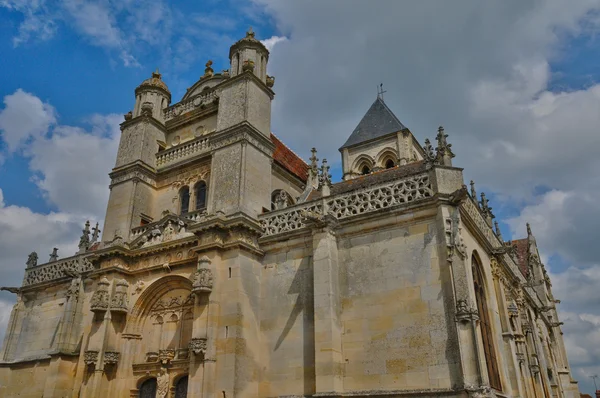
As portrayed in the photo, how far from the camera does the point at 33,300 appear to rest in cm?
2055

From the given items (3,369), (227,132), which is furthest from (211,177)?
(3,369)

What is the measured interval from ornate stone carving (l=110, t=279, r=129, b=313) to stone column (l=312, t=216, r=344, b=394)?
691cm

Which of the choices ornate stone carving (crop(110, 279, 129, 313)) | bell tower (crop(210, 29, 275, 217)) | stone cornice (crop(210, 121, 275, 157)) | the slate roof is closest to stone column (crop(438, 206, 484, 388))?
bell tower (crop(210, 29, 275, 217))

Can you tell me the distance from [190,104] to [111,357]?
1003 cm

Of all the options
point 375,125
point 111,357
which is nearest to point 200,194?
point 111,357

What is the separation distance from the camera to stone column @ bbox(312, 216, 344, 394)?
39.1 ft

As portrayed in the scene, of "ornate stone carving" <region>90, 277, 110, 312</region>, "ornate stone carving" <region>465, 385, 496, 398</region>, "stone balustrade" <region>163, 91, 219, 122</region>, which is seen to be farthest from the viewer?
"stone balustrade" <region>163, 91, 219, 122</region>

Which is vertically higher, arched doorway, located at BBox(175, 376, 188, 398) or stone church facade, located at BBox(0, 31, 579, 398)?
stone church facade, located at BBox(0, 31, 579, 398)

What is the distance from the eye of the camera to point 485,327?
12.8m

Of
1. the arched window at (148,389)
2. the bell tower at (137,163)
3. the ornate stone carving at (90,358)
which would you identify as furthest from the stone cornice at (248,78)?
the arched window at (148,389)

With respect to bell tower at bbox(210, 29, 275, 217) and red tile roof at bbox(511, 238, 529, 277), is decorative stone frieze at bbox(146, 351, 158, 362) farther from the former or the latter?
red tile roof at bbox(511, 238, 529, 277)

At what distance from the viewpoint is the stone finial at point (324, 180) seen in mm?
14617

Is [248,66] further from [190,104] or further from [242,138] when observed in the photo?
[190,104]

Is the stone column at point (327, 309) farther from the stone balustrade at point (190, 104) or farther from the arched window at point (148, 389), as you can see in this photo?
the stone balustrade at point (190, 104)
